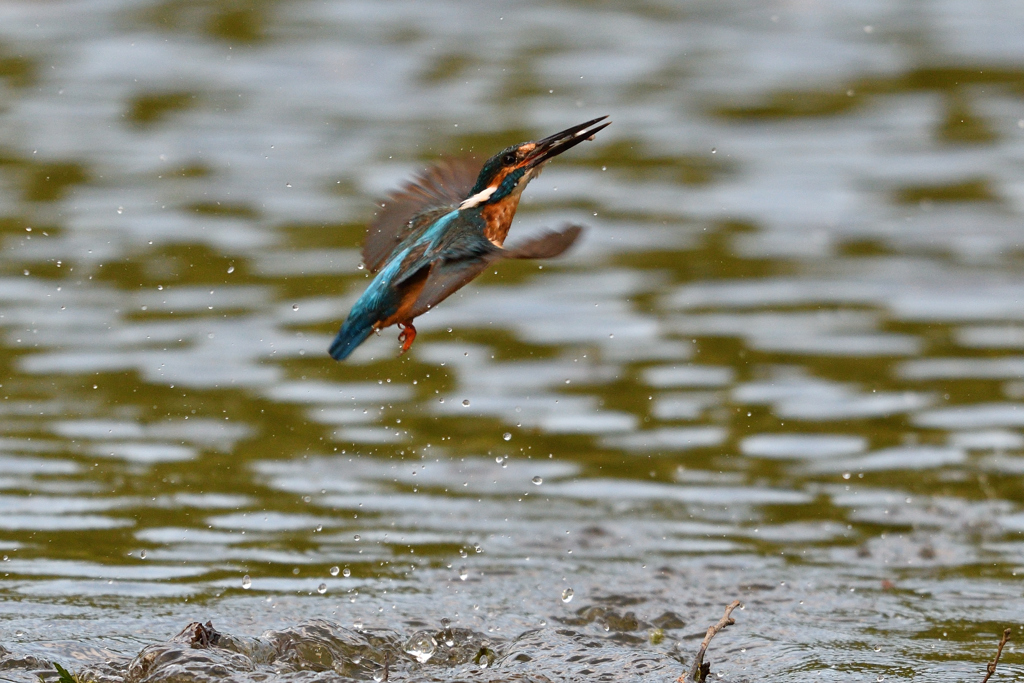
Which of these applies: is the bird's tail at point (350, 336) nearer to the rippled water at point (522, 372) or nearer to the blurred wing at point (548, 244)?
the blurred wing at point (548, 244)

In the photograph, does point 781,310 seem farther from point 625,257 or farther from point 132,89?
point 132,89

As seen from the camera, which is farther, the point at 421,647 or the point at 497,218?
the point at 421,647

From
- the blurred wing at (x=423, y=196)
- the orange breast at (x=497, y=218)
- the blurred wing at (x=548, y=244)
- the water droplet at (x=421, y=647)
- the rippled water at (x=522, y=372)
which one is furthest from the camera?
the rippled water at (x=522, y=372)

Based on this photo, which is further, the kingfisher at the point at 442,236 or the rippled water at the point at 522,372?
the rippled water at the point at 522,372

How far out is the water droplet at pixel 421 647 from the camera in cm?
478

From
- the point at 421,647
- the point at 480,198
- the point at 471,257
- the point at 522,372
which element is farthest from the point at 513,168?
the point at 522,372

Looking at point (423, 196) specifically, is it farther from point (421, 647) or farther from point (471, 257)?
point (421, 647)

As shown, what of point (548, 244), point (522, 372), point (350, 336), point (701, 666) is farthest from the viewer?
point (522, 372)

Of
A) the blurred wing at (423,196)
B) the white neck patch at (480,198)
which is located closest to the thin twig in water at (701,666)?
the white neck patch at (480,198)

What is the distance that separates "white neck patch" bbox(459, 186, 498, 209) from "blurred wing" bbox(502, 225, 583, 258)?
22.4 inches

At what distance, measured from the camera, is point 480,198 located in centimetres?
471

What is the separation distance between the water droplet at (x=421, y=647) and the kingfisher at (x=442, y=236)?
0.79 metres

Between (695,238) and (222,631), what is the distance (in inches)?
189

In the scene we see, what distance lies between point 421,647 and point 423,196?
131cm
